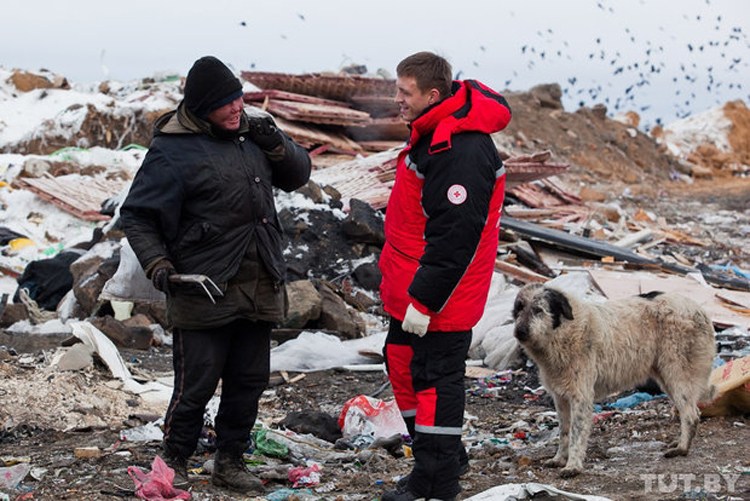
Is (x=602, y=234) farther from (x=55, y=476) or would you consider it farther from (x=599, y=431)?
(x=55, y=476)

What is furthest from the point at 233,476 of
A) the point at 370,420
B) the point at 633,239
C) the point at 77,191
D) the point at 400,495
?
the point at 633,239

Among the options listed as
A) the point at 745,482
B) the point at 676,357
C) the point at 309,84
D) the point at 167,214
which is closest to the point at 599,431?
the point at 676,357

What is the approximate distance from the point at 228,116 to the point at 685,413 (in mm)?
3112

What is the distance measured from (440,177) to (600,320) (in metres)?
1.96

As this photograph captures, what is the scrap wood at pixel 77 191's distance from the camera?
45.5ft

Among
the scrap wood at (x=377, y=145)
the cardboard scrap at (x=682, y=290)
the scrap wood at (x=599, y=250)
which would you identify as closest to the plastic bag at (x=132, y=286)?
the cardboard scrap at (x=682, y=290)

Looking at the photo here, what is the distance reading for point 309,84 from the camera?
1831cm

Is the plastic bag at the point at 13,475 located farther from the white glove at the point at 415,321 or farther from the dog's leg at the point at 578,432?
the dog's leg at the point at 578,432

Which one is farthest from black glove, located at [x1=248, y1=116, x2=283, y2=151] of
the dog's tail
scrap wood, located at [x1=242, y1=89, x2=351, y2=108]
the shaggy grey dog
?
scrap wood, located at [x1=242, y1=89, x2=351, y2=108]

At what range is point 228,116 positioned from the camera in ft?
15.0

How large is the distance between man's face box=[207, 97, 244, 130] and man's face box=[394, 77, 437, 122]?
84cm

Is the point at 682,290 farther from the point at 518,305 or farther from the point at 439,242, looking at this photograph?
the point at 439,242

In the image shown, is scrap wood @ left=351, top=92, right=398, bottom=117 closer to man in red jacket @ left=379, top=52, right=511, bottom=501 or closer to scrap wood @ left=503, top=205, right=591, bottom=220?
scrap wood @ left=503, top=205, right=591, bottom=220

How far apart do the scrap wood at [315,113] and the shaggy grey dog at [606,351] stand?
12028 mm
